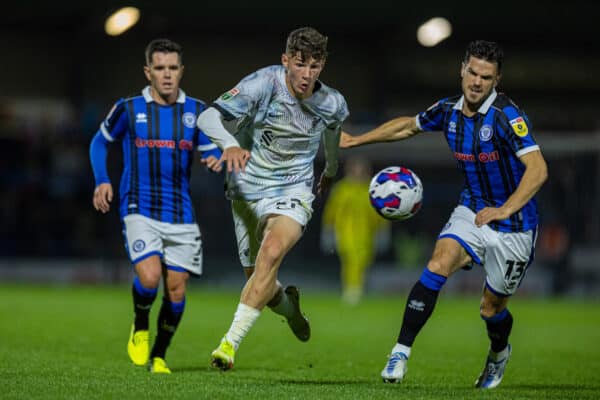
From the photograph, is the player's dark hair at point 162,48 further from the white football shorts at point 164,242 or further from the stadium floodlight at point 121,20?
the stadium floodlight at point 121,20

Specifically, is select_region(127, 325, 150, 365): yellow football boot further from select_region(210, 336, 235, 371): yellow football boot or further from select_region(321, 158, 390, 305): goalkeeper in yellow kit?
select_region(321, 158, 390, 305): goalkeeper in yellow kit

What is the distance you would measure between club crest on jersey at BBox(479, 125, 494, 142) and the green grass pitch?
5.07 feet

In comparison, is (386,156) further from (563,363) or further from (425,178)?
(563,363)

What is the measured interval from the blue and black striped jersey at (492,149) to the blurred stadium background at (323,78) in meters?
13.1

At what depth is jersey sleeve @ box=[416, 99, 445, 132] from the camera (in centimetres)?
703

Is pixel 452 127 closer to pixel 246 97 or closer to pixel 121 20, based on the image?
pixel 246 97

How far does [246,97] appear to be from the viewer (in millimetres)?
6949

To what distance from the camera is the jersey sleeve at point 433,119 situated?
7.03 m

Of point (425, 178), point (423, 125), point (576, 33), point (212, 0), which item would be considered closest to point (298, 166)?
point (423, 125)

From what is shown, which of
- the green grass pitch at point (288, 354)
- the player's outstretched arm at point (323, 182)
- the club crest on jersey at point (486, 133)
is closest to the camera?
the green grass pitch at point (288, 354)

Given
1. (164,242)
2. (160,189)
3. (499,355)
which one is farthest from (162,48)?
(499,355)

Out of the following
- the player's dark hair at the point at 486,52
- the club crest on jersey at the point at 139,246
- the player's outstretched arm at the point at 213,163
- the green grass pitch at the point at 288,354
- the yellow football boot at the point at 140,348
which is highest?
the player's dark hair at the point at 486,52

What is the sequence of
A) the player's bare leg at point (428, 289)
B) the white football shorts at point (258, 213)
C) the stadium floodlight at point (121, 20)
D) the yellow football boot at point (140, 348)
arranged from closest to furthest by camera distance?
the player's bare leg at point (428, 289) → the white football shorts at point (258, 213) → the yellow football boot at point (140, 348) → the stadium floodlight at point (121, 20)

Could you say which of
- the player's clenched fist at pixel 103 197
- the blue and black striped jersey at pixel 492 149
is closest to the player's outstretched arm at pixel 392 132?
the blue and black striped jersey at pixel 492 149
